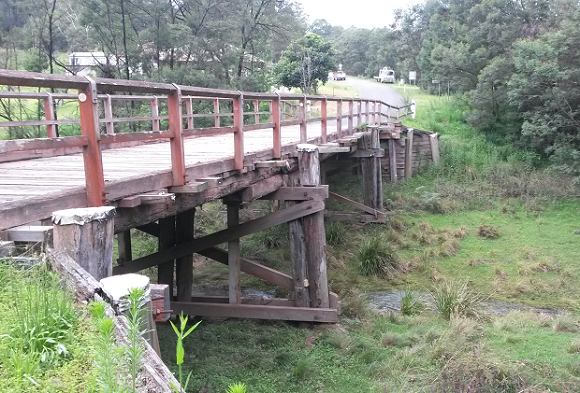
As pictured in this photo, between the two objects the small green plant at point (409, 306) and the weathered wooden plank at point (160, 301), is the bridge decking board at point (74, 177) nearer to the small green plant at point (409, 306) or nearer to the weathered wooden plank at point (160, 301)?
the weathered wooden plank at point (160, 301)

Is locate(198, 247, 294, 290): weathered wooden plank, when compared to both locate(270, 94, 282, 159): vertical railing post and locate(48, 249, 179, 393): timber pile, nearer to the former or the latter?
locate(270, 94, 282, 159): vertical railing post

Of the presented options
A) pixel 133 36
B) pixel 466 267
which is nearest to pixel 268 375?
pixel 466 267

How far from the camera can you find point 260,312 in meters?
6.41

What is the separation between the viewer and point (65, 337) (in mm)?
1963

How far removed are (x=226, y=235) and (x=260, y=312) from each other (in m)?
1.06

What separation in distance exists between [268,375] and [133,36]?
16.7 m

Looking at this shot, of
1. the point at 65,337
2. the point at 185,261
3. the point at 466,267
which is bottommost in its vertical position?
the point at 466,267

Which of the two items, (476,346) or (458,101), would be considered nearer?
(476,346)

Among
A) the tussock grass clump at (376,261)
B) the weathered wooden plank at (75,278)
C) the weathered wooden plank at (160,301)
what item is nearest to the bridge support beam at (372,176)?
the tussock grass clump at (376,261)

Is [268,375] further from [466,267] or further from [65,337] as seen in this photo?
[466,267]

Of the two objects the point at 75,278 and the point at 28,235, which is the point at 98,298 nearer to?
the point at 75,278

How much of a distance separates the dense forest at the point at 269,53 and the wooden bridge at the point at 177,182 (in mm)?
10301

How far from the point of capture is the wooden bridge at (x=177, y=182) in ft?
9.98

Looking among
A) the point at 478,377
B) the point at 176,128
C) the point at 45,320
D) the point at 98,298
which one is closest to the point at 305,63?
the point at 478,377
